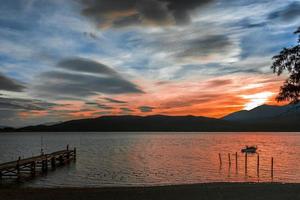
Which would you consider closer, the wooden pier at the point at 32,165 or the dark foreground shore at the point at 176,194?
the dark foreground shore at the point at 176,194

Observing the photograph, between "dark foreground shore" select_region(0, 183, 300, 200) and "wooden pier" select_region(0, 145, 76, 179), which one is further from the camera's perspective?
"wooden pier" select_region(0, 145, 76, 179)

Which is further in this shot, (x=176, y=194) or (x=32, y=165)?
(x=32, y=165)

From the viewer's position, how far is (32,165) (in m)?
43.8

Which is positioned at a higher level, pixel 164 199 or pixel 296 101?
pixel 296 101

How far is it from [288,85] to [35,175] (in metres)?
33.7

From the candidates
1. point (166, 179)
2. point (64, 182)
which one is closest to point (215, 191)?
point (166, 179)

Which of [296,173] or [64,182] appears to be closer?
[64,182]

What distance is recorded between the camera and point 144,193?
2186 centimetres

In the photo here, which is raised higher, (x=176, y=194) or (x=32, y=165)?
(x=176, y=194)

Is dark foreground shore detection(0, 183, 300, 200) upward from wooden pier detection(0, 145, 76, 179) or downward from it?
upward

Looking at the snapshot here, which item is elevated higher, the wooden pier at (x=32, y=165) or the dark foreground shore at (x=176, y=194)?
the dark foreground shore at (x=176, y=194)

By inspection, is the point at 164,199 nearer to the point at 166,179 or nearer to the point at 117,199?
the point at 117,199

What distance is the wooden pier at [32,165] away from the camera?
38.4 meters

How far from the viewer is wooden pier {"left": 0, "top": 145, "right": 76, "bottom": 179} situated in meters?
38.4
